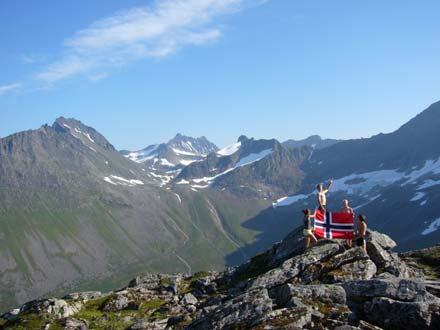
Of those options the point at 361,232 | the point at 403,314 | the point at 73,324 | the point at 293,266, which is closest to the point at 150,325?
the point at 73,324

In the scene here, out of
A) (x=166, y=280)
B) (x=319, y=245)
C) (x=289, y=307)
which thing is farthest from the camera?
(x=166, y=280)

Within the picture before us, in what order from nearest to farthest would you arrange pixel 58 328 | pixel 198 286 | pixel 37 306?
pixel 58 328
pixel 37 306
pixel 198 286

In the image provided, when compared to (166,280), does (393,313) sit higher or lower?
higher

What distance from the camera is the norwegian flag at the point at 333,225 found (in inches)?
1446

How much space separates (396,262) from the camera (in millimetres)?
32156

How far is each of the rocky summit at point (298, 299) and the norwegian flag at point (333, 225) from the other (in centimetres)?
168

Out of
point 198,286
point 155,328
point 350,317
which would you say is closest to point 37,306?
point 198,286

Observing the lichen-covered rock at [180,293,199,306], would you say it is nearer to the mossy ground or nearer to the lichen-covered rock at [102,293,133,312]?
the lichen-covered rock at [102,293,133,312]

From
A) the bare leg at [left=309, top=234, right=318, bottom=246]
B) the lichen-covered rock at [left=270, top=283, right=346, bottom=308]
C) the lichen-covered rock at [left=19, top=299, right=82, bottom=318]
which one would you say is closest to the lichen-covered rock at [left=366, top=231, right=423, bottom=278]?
the bare leg at [left=309, top=234, right=318, bottom=246]

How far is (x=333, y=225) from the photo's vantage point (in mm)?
37156

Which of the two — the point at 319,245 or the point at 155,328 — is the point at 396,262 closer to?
the point at 319,245

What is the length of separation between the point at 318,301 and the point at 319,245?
43.0ft

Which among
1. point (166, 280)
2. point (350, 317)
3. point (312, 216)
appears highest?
point (312, 216)

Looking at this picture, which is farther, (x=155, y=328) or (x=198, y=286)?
(x=198, y=286)
